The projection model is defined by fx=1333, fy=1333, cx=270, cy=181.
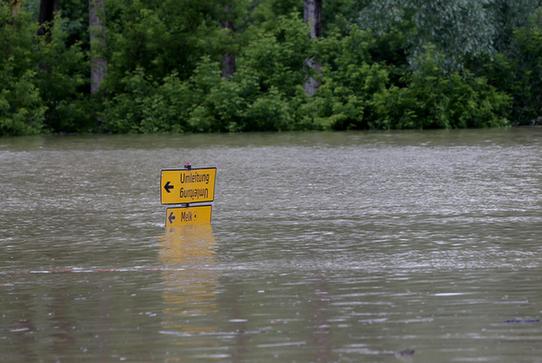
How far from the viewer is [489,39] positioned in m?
40.2

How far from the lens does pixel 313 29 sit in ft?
145

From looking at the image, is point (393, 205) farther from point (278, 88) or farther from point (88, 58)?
point (88, 58)

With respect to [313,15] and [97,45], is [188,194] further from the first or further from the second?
[313,15]

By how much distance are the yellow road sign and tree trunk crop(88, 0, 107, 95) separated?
28.7m

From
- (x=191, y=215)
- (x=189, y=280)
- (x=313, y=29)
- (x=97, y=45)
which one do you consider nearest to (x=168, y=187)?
(x=191, y=215)

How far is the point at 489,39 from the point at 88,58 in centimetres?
1484

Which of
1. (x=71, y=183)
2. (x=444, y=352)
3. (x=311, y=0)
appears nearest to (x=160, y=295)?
(x=444, y=352)

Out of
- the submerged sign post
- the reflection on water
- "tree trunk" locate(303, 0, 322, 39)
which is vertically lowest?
the reflection on water

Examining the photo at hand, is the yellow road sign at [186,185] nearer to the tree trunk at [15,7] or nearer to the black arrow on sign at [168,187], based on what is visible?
the black arrow on sign at [168,187]

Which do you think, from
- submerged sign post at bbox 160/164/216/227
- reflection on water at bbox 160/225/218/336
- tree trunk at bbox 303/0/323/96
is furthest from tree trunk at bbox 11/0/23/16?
reflection on water at bbox 160/225/218/336

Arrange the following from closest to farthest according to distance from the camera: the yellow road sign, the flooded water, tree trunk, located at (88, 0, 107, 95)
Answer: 1. the flooded water
2. the yellow road sign
3. tree trunk, located at (88, 0, 107, 95)

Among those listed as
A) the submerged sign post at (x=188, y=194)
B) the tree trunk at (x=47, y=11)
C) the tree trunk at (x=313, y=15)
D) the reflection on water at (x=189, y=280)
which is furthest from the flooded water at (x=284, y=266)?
the tree trunk at (x=47, y=11)

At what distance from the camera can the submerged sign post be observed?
1540cm

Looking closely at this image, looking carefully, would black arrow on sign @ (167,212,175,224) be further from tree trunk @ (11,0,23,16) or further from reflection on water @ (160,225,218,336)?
tree trunk @ (11,0,23,16)
